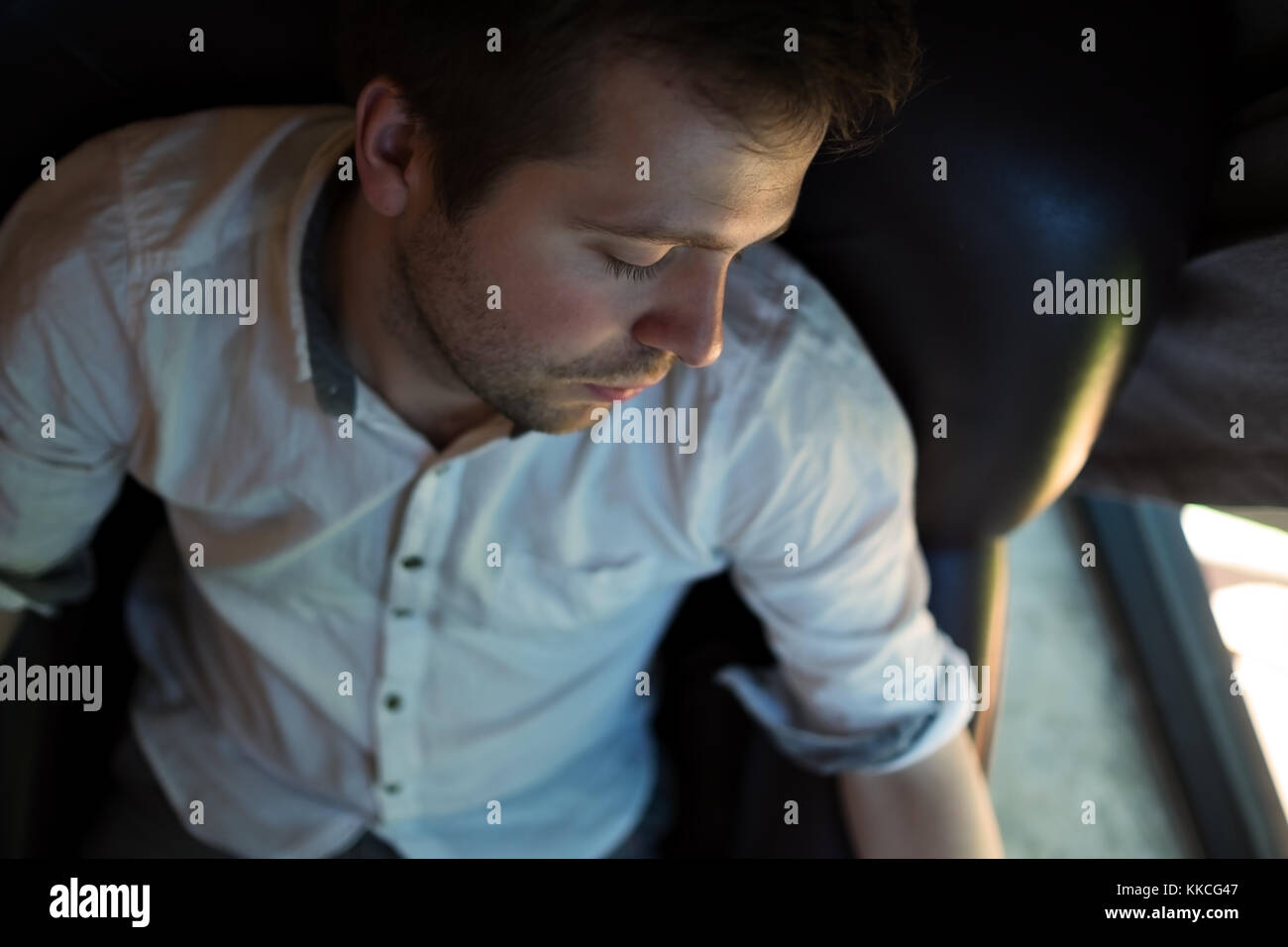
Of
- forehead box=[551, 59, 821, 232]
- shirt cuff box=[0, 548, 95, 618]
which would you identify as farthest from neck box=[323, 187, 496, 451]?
shirt cuff box=[0, 548, 95, 618]

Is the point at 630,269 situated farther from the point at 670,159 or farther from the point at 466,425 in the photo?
the point at 466,425

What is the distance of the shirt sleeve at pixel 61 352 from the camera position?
74cm

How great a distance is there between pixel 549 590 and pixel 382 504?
5.5 inches

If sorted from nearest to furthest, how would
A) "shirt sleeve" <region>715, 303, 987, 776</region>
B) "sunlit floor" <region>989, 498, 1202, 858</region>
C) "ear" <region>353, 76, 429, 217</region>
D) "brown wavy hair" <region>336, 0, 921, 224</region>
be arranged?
"brown wavy hair" <region>336, 0, 921, 224</region> → "ear" <region>353, 76, 429, 217</region> → "shirt sleeve" <region>715, 303, 987, 776</region> → "sunlit floor" <region>989, 498, 1202, 858</region>

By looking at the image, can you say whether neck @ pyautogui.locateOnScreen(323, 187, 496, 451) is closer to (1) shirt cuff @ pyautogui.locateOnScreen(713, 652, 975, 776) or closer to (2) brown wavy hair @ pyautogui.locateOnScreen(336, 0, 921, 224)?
(2) brown wavy hair @ pyautogui.locateOnScreen(336, 0, 921, 224)

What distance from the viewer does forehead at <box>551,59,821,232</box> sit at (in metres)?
0.56

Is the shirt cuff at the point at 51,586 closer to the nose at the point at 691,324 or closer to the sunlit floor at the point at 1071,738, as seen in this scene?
the nose at the point at 691,324

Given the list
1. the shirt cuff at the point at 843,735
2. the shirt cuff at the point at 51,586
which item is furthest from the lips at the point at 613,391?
the shirt cuff at the point at 51,586

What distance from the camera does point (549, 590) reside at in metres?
0.84

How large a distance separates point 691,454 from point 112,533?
0.58 m

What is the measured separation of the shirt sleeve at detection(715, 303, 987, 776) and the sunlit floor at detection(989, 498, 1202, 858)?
44 cm

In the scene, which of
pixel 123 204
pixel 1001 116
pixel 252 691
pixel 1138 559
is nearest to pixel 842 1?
pixel 1001 116

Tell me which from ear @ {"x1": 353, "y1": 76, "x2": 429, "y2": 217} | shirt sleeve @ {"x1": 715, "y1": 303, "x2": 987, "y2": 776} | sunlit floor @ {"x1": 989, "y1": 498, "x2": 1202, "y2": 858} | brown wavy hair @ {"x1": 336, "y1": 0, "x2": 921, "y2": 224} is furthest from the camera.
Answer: sunlit floor @ {"x1": 989, "y1": 498, "x2": 1202, "y2": 858}
